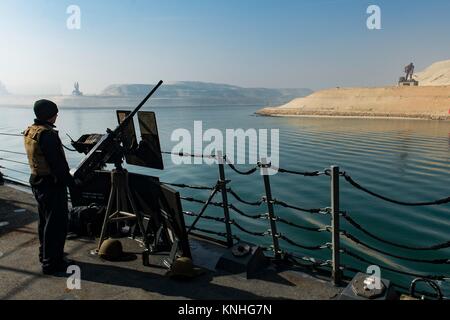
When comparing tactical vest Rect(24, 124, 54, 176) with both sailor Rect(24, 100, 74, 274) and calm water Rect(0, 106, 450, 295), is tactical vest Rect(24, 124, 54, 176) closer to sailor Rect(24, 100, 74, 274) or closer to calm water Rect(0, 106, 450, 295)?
sailor Rect(24, 100, 74, 274)

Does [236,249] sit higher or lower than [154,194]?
lower

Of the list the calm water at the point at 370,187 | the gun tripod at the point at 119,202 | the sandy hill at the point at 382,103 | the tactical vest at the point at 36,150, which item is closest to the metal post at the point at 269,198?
the gun tripod at the point at 119,202

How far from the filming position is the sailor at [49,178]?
4.66m

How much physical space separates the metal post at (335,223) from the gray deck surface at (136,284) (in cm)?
19

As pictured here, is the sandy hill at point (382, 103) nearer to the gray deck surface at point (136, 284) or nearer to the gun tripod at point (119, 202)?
the gray deck surface at point (136, 284)

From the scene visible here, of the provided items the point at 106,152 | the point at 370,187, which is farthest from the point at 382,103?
the point at 106,152

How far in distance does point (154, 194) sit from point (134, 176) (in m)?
0.46

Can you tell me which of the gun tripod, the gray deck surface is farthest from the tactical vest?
the gray deck surface

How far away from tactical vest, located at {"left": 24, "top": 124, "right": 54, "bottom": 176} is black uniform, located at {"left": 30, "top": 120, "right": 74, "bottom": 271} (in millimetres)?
55

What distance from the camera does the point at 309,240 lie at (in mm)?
11961

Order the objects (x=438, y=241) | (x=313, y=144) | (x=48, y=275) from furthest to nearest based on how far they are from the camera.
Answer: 1. (x=313, y=144)
2. (x=438, y=241)
3. (x=48, y=275)

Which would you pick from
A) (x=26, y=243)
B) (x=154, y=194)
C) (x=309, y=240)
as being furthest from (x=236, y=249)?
(x=309, y=240)
